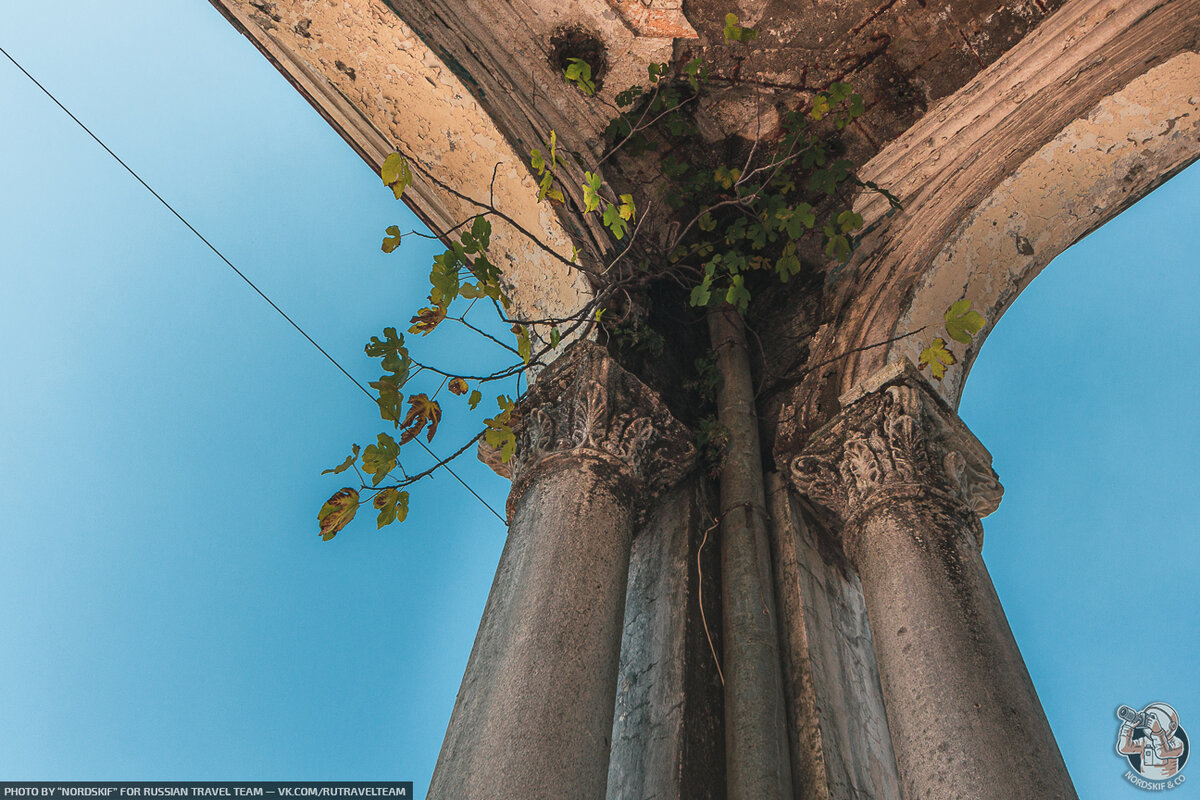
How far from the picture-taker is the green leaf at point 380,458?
2.44 m

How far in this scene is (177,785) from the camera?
7359mm

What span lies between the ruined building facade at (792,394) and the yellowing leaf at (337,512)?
0.45 meters

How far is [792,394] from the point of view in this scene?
3.25 m

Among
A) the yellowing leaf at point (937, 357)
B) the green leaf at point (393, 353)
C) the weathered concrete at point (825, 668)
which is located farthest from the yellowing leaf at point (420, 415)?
the yellowing leaf at point (937, 357)

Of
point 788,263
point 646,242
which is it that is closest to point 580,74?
point 646,242

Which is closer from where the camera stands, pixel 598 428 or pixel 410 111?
pixel 598 428

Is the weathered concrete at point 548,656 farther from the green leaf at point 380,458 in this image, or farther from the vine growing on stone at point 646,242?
the green leaf at point 380,458

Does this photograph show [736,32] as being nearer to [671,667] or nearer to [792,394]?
[792,394]

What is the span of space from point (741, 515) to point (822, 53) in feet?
6.80

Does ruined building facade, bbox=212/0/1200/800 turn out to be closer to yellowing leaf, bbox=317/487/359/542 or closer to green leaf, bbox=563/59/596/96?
green leaf, bbox=563/59/596/96

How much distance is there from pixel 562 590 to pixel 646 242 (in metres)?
1.72

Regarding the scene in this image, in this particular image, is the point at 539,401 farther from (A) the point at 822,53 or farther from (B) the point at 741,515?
(A) the point at 822,53

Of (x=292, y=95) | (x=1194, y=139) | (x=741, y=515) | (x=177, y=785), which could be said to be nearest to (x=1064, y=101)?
(x=1194, y=139)

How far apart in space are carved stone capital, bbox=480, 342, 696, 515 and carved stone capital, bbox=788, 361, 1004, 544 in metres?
0.44
